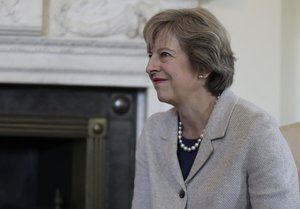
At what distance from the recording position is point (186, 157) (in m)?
1.43

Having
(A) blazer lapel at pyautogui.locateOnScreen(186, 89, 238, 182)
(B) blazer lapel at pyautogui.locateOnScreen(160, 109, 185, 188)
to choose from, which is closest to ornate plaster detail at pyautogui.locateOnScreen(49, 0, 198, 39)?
(B) blazer lapel at pyautogui.locateOnScreen(160, 109, 185, 188)

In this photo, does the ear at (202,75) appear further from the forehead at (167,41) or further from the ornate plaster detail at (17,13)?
the ornate plaster detail at (17,13)

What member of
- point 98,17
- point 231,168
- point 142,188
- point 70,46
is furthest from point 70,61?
point 231,168

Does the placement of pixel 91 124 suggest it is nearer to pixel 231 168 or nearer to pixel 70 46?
pixel 70 46

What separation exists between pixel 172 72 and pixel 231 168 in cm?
27

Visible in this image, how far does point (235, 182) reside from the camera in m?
1.29

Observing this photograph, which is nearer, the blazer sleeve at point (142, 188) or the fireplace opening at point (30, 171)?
the blazer sleeve at point (142, 188)

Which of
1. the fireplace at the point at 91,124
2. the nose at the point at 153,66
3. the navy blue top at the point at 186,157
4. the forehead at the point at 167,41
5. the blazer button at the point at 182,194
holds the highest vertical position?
the forehead at the point at 167,41

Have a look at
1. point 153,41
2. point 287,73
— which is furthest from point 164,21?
point 287,73

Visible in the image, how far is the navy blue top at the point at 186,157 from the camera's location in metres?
1.41

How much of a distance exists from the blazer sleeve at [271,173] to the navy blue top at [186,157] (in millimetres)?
182

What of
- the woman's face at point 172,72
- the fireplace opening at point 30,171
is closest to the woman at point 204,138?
the woman's face at point 172,72

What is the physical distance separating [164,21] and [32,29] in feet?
2.91

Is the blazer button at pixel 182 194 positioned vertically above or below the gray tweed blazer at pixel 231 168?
below
